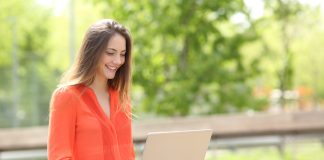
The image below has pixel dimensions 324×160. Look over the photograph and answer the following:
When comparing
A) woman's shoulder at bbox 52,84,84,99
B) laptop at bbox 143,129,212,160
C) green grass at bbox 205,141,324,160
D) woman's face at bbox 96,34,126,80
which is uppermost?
woman's face at bbox 96,34,126,80

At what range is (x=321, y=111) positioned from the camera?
26.7 ft

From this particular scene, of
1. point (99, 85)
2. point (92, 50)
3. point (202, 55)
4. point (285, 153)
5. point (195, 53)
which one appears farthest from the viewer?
point (195, 53)

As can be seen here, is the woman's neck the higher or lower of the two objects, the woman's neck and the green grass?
the higher

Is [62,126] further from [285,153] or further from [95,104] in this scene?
[285,153]

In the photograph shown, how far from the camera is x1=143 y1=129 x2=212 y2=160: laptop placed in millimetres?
3158

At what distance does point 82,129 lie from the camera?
3264 millimetres

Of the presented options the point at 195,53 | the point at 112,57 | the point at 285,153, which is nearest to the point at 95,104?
the point at 112,57

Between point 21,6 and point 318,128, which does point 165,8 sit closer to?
point 318,128

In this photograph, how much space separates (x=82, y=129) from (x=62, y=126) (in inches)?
4.4

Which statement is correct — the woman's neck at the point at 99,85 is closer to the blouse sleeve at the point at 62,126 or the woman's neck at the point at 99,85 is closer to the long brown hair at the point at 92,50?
the long brown hair at the point at 92,50

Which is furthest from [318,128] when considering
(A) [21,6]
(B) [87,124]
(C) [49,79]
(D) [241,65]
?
(A) [21,6]

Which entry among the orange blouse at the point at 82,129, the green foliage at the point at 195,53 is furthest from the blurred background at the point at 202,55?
the orange blouse at the point at 82,129

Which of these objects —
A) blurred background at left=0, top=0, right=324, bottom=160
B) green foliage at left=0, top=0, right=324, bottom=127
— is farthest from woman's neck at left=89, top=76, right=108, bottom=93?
green foliage at left=0, top=0, right=324, bottom=127

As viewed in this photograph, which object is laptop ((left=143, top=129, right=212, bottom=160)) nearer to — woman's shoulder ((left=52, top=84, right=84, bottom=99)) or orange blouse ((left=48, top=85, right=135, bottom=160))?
orange blouse ((left=48, top=85, right=135, bottom=160))
